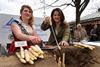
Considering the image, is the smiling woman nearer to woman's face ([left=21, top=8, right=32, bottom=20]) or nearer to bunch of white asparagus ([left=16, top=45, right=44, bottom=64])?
woman's face ([left=21, top=8, right=32, bottom=20])

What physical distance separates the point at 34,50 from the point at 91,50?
2.51ft

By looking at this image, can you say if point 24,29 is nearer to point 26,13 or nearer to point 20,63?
point 26,13

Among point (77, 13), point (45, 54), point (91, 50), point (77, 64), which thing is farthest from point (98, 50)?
point (77, 13)

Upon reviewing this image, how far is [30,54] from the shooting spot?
307 centimetres

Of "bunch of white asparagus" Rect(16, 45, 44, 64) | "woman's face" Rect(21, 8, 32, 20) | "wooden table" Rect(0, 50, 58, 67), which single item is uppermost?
"woman's face" Rect(21, 8, 32, 20)

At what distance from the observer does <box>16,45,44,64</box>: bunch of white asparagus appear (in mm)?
2979

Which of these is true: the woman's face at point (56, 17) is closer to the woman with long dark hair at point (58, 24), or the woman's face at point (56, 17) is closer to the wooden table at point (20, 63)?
the woman with long dark hair at point (58, 24)

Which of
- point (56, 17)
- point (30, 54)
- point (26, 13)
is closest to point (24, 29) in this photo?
point (26, 13)

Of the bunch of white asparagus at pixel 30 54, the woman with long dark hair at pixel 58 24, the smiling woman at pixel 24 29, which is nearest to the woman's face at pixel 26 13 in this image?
the smiling woman at pixel 24 29

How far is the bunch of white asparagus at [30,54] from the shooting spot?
2979 mm

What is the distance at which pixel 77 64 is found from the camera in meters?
3.25

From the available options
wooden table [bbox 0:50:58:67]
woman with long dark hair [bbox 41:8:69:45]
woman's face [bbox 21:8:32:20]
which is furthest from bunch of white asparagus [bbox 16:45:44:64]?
woman with long dark hair [bbox 41:8:69:45]

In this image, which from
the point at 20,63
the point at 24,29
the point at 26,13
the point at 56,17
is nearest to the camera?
the point at 20,63

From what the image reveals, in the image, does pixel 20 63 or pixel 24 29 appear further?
pixel 24 29
